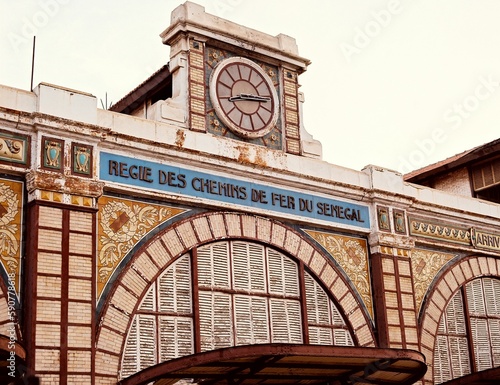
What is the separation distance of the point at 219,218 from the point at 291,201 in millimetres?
2027

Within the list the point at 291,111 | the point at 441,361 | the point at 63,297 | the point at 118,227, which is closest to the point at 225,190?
the point at 118,227

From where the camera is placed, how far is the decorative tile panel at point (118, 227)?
16281 mm

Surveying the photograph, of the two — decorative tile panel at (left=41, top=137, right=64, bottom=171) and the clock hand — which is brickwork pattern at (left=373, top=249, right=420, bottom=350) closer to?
the clock hand

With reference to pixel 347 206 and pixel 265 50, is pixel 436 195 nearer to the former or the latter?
pixel 347 206

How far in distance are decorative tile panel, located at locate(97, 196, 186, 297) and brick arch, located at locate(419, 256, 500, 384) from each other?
25.0ft

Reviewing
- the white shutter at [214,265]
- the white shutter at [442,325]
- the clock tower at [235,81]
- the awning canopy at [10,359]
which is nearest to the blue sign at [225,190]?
the white shutter at [214,265]

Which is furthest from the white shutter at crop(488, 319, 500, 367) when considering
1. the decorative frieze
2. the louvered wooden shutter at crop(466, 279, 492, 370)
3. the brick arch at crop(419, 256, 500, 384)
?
the decorative frieze

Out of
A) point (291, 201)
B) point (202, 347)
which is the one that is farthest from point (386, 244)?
point (202, 347)

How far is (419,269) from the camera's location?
71.4ft

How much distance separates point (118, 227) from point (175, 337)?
2365mm

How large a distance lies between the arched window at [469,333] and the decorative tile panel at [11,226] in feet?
35.4

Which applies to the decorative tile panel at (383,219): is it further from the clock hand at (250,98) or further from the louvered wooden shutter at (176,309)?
the louvered wooden shutter at (176,309)

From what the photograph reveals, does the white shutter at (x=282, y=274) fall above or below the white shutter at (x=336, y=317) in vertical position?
above

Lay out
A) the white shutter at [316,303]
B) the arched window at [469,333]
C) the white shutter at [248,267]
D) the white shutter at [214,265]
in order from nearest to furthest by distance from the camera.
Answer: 1. the white shutter at [214,265]
2. the white shutter at [248,267]
3. the white shutter at [316,303]
4. the arched window at [469,333]
